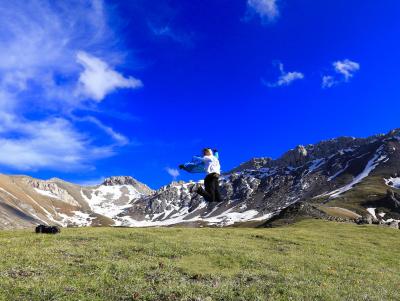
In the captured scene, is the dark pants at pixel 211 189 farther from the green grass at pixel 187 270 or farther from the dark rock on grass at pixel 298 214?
the dark rock on grass at pixel 298 214

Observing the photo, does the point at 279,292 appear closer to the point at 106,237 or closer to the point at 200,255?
the point at 200,255

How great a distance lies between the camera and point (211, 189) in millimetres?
25547

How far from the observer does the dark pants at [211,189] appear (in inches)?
1002

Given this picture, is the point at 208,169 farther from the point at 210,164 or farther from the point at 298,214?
the point at 298,214

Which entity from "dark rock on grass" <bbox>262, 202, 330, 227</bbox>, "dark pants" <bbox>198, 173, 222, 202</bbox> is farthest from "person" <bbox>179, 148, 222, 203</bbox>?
"dark rock on grass" <bbox>262, 202, 330, 227</bbox>

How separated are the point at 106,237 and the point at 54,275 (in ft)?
69.9

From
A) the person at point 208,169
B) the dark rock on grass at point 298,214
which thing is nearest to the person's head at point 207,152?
the person at point 208,169

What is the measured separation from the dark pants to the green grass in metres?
4.76

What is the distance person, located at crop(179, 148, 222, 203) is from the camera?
25.6 meters

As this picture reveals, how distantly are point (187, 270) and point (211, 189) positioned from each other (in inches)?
246

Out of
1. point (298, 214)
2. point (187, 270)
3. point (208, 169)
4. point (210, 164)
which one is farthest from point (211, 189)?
point (298, 214)

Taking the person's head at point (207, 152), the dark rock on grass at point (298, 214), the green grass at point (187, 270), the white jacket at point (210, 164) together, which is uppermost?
the dark rock on grass at point (298, 214)

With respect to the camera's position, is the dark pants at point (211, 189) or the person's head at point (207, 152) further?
the person's head at point (207, 152)

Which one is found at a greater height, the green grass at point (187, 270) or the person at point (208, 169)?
the person at point (208, 169)
